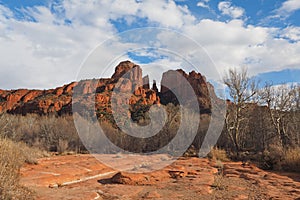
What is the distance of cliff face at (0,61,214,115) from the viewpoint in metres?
24.7

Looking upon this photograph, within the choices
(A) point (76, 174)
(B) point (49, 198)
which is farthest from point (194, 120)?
(B) point (49, 198)

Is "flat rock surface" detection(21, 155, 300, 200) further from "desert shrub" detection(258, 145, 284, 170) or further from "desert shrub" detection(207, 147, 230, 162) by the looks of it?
"desert shrub" detection(207, 147, 230, 162)

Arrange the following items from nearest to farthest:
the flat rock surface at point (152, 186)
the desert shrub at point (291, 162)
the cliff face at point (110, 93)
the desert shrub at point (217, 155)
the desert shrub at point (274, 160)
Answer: the flat rock surface at point (152, 186) < the desert shrub at point (291, 162) < the desert shrub at point (274, 160) < the desert shrub at point (217, 155) < the cliff face at point (110, 93)

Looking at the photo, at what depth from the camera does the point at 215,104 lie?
2478 cm

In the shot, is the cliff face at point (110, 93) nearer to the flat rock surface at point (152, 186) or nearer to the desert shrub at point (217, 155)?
the desert shrub at point (217, 155)

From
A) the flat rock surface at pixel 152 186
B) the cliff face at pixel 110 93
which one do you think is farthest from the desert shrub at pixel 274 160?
the cliff face at pixel 110 93

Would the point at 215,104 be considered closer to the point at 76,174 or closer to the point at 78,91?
the point at 78,91

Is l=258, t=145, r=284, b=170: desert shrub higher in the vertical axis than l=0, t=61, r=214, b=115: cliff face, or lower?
lower

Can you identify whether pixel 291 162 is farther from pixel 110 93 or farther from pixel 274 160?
pixel 110 93

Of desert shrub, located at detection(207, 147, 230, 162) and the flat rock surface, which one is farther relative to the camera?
desert shrub, located at detection(207, 147, 230, 162)

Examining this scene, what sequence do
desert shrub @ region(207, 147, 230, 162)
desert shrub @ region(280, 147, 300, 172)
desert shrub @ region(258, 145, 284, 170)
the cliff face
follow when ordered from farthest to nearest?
the cliff face, desert shrub @ region(207, 147, 230, 162), desert shrub @ region(258, 145, 284, 170), desert shrub @ region(280, 147, 300, 172)

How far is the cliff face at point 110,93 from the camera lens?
24.7 meters

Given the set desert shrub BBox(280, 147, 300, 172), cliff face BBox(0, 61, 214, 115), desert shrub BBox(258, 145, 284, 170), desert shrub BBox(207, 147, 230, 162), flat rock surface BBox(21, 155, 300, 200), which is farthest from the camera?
cliff face BBox(0, 61, 214, 115)

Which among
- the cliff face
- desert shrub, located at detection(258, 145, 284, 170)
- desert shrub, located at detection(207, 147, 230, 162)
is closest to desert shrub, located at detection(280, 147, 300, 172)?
desert shrub, located at detection(258, 145, 284, 170)
